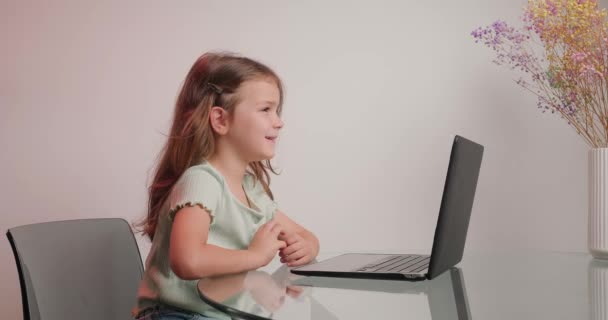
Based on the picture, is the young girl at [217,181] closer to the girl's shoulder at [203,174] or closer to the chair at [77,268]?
the girl's shoulder at [203,174]

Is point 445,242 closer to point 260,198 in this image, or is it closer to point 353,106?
point 260,198

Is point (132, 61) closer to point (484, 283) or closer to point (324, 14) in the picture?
point (324, 14)

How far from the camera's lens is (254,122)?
173 cm

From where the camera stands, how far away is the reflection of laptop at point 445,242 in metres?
1.24

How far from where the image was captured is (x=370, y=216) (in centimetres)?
278

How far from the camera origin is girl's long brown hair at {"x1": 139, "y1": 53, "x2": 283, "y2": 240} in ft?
5.63

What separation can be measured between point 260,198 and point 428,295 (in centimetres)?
80

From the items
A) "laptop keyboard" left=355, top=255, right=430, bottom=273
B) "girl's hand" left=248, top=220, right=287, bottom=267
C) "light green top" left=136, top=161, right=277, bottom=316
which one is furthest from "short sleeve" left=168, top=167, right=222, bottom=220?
"laptop keyboard" left=355, top=255, right=430, bottom=273

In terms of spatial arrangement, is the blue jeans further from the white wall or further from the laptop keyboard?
the white wall

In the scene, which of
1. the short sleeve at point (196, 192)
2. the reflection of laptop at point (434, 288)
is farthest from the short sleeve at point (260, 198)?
the reflection of laptop at point (434, 288)

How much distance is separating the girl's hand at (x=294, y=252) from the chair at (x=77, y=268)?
0.48 m

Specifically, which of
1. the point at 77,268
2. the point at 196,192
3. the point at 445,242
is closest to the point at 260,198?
the point at 196,192

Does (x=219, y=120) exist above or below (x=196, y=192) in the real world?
above

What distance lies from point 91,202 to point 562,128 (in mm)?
1911
